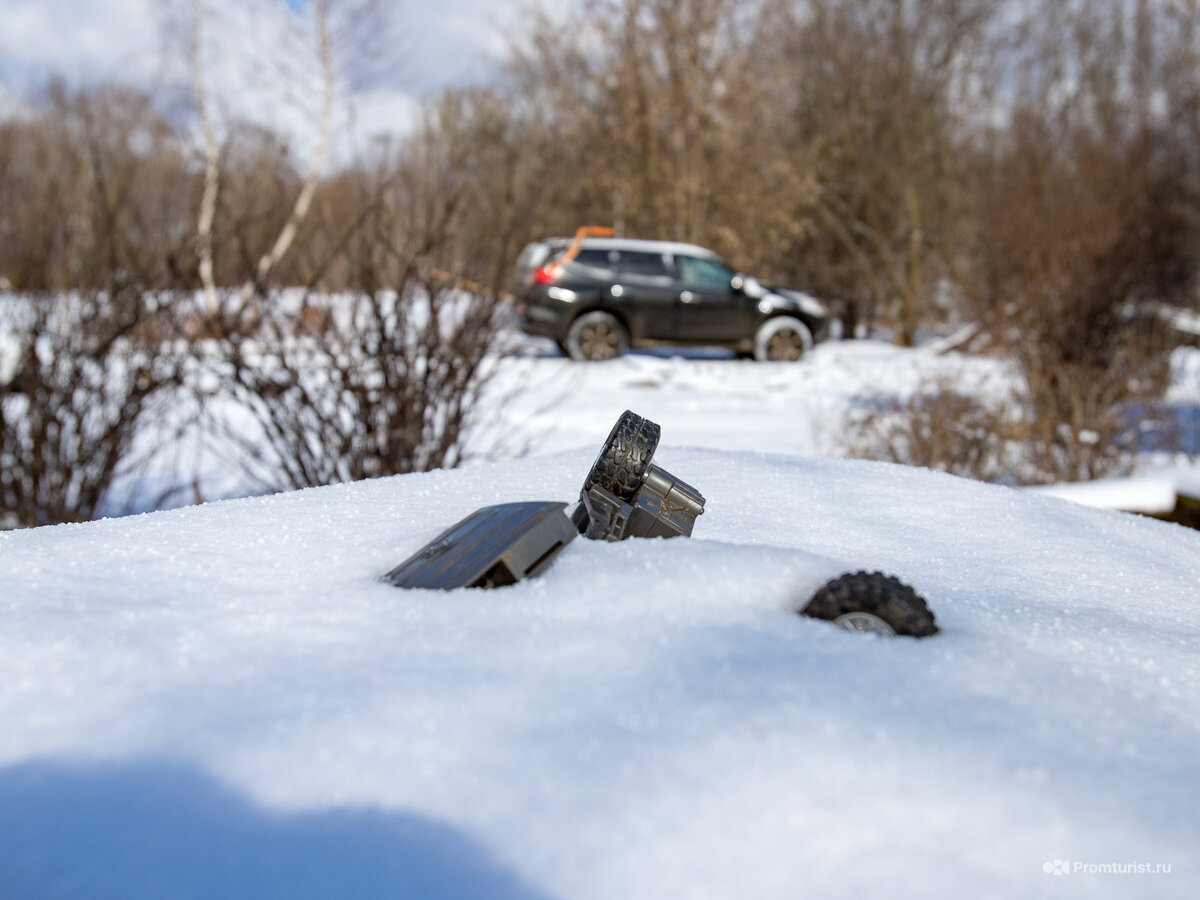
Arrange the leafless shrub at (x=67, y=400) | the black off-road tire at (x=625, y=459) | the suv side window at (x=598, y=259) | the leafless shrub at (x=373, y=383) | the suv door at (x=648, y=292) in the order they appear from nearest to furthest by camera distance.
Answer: the black off-road tire at (x=625, y=459), the leafless shrub at (x=373, y=383), the leafless shrub at (x=67, y=400), the suv side window at (x=598, y=259), the suv door at (x=648, y=292)

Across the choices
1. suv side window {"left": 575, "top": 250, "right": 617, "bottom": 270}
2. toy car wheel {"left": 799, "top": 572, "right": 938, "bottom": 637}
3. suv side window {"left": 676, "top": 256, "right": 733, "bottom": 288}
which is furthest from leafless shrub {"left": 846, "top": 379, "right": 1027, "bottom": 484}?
suv side window {"left": 676, "top": 256, "right": 733, "bottom": 288}

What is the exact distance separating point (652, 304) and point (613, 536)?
35.5 ft

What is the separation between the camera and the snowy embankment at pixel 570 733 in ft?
2.86

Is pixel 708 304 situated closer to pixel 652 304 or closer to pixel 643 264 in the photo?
pixel 652 304

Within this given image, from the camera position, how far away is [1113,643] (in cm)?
130

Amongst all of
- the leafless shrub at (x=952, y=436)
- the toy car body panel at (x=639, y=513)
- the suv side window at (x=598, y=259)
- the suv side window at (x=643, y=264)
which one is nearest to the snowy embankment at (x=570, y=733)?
the toy car body panel at (x=639, y=513)

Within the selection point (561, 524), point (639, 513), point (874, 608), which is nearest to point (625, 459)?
point (639, 513)

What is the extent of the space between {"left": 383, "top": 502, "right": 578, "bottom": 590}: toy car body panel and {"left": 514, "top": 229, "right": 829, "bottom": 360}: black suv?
9940mm

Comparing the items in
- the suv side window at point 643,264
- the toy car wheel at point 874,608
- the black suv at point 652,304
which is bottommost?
the toy car wheel at point 874,608

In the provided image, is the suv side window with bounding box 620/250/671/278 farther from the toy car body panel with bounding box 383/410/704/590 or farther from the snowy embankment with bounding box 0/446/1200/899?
the snowy embankment with bounding box 0/446/1200/899

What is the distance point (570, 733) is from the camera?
100 centimetres

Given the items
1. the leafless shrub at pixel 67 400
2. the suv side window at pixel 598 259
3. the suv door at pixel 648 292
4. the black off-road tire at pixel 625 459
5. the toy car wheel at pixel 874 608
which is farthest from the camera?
the suv door at pixel 648 292

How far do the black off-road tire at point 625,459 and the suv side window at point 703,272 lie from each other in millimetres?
11072

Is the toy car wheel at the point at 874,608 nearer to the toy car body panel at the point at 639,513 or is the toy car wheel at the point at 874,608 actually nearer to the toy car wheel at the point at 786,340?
the toy car body panel at the point at 639,513
